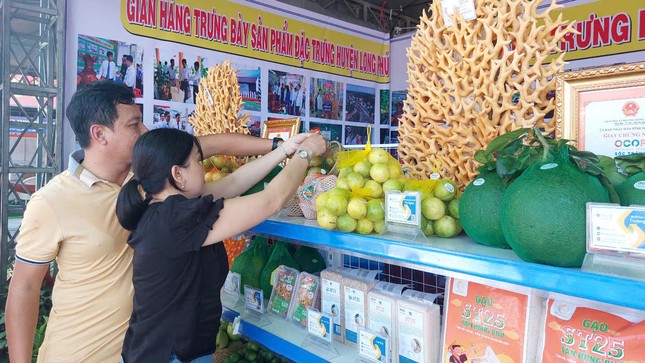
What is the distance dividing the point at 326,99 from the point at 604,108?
16.9 feet

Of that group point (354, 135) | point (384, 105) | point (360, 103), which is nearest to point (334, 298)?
point (354, 135)

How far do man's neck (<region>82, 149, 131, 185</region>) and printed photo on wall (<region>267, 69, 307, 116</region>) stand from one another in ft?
12.8

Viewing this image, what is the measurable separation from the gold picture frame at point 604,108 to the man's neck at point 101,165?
1563mm

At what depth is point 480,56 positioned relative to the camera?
58.4 inches

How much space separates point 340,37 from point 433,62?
5009mm

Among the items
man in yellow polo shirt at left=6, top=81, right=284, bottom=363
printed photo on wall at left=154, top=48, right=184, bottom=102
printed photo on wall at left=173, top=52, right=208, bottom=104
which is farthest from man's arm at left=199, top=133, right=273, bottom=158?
printed photo on wall at left=173, top=52, right=208, bottom=104

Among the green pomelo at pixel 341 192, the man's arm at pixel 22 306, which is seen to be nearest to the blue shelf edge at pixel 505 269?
the green pomelo at pixel 341 192

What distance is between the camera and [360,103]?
665 centimetres

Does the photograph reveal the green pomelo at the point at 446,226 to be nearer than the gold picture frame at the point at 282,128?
Yes

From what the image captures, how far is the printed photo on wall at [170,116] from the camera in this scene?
4.63 m

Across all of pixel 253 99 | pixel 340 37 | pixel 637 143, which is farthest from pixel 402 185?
pixel 340 37

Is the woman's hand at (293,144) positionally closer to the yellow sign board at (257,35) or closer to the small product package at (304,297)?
the small product package at (304,297)

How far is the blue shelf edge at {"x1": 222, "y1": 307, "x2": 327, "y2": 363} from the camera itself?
1.62 meters

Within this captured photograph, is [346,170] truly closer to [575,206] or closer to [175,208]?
[175,208]
